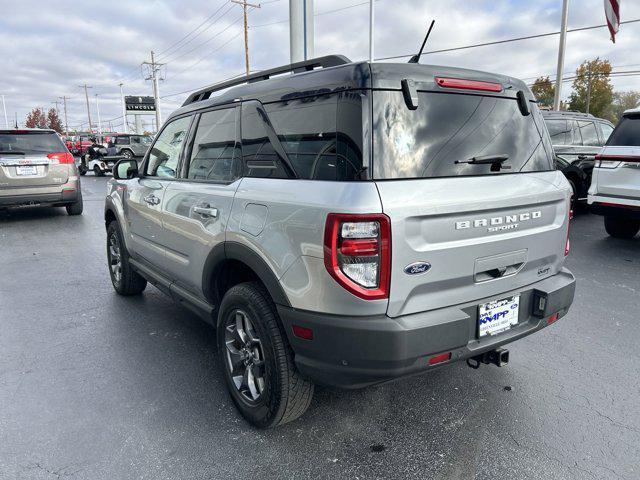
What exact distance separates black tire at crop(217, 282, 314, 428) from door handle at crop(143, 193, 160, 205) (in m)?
1.40

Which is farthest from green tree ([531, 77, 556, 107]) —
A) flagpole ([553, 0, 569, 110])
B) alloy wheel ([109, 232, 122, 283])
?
alloy wheel ([109, 232, 122, 283])

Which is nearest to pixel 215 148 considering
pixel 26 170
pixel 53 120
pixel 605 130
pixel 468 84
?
pixel 468 84

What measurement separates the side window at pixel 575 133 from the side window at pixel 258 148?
8594mm

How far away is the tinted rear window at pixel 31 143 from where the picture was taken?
30.4 feet

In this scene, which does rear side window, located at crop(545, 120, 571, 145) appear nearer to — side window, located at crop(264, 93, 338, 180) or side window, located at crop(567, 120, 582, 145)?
side window, located at crop(567, 120, 582, 145)

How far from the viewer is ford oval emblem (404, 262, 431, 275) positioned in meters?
2.09

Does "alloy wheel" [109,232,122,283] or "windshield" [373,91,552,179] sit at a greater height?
"windshield" [373,91,552,179]

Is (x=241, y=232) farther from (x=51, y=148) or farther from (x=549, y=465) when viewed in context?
(x=51, y=148)

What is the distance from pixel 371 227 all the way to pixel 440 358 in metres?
0.72

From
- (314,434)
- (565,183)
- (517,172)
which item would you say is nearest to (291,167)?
(517,172)

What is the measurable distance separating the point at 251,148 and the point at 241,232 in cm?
51

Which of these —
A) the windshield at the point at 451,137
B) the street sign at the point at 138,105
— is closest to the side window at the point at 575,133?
the windshield at the point at 451,137

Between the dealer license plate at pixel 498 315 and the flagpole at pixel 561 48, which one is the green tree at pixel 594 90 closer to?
the flagpole at pixel 561 48

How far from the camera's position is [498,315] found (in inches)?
96.6
